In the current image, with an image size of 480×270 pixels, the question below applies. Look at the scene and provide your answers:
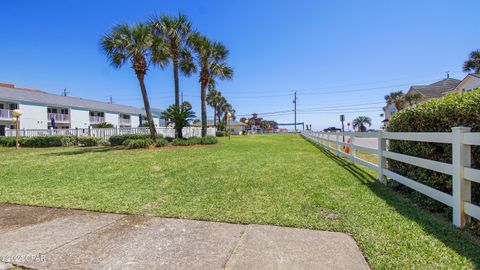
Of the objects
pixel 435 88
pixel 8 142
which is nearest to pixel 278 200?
pixel 8 142

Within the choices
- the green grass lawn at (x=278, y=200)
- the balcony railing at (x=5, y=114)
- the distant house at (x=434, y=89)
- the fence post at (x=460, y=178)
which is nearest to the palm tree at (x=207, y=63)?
the green grass lawn at (x=278, y=200)

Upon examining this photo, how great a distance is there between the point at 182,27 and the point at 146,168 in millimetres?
12247

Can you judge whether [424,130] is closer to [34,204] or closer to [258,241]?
[258,241]

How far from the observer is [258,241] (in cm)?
278

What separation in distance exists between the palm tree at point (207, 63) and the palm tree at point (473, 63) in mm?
27237

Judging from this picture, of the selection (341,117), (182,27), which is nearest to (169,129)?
(182,27)

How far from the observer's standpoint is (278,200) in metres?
4.26

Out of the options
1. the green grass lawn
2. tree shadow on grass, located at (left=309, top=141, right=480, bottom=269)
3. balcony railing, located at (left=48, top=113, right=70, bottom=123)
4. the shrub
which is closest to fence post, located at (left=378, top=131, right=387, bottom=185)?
the green grass lawn

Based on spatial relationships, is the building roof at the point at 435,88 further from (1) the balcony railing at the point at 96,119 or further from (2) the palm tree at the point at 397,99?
(1) the balcony railing at the point at 96,119

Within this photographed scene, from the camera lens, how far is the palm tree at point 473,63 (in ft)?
92.7

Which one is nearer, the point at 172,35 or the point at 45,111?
the point at 172,35

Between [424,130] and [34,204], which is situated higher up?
[424,130]

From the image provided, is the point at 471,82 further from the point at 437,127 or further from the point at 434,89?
the point at 437,127

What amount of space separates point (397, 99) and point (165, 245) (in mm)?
49981
